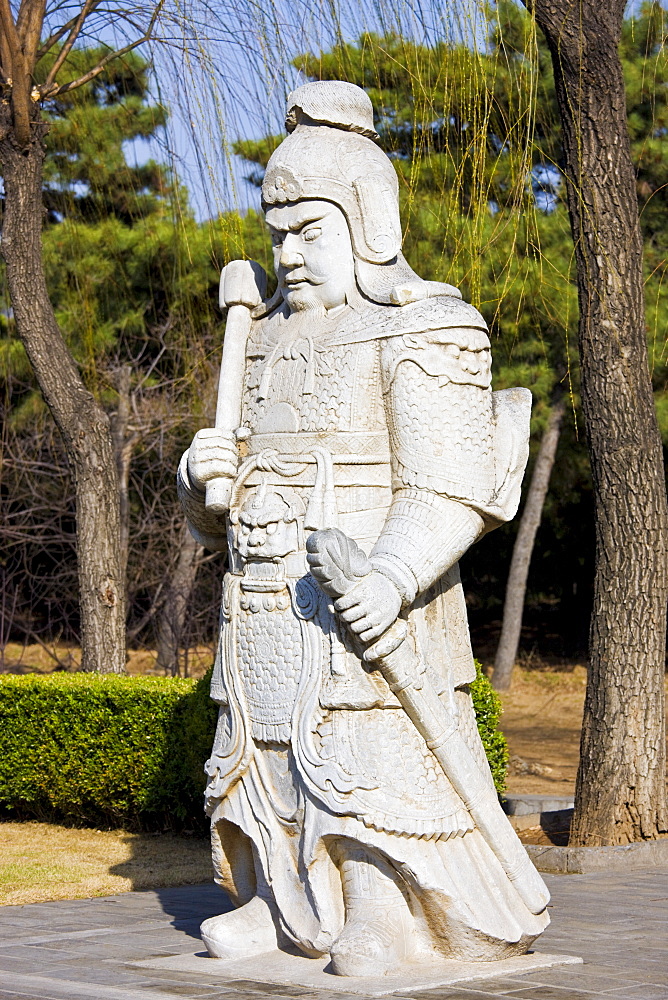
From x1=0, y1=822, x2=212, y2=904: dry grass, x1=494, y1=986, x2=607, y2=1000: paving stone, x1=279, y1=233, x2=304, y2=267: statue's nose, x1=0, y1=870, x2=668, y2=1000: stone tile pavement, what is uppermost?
x1=279, y1=233, x2=304, y2=267: statue's nose

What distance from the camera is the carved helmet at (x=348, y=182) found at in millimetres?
4348

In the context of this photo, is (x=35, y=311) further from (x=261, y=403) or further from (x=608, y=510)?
(x=261, y=403)

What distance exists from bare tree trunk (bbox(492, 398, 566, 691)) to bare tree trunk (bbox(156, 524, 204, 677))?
4.56 metres

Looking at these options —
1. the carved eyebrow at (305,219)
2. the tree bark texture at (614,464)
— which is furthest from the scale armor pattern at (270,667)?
the tree bark texture at (614,464)

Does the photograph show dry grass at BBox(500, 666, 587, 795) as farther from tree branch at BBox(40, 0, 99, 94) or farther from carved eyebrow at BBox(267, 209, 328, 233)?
carved eyebrow at BBox(267, 209, 328, 233)

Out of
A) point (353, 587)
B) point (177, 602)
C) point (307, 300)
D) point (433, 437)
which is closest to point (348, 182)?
point (307, 300)

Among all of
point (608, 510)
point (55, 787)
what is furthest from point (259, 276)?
point (55, 787)

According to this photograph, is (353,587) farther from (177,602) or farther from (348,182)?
(177,602)

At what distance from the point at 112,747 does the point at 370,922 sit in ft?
14.5

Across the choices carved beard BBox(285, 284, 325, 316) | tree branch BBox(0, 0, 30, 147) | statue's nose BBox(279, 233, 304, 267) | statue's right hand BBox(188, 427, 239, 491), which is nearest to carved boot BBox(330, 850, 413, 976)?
statue's right hand BBox(188, 427, 239, 491)

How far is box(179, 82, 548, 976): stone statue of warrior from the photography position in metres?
4.05

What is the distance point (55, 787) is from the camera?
8453 mm

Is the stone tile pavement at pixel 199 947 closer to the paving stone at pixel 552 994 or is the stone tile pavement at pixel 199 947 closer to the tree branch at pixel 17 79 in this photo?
the paving stone at pixel 552 994

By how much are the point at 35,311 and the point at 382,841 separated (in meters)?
5.49
